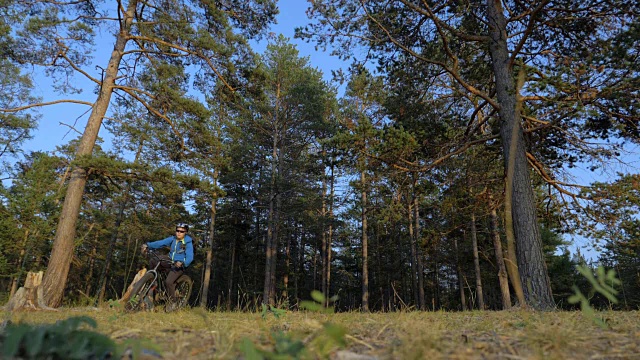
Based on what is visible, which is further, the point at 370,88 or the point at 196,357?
the point at 370,88

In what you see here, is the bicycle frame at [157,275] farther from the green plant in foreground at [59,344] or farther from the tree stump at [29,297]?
the green plant in foreground at [59,344]

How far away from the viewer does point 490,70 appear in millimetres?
8742

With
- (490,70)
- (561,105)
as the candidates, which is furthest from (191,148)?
(561,105)

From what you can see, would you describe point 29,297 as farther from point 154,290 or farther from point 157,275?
point 157,275

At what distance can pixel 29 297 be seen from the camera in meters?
6.75

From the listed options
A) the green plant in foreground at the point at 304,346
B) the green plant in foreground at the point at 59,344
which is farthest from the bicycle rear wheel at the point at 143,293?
the green plant in foreground at the point at 304,346

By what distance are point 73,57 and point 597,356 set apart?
1342 centimetres

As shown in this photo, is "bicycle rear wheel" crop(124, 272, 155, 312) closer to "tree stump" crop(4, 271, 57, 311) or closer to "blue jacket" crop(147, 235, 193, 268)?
"blue jacket" crop(147, 235, 193, 268)

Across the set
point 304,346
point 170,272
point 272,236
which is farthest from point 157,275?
point 272,236

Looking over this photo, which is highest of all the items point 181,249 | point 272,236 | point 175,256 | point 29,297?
point 272,236

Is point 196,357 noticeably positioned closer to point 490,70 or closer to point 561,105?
point 561,105

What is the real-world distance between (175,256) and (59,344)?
20.0ft

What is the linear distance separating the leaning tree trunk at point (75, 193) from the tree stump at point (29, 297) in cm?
137

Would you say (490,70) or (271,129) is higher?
(271,129)
